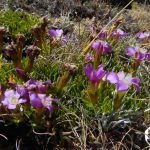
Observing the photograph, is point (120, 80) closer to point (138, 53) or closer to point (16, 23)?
point (138, 53)

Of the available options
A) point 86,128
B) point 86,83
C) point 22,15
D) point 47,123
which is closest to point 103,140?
point 86,128

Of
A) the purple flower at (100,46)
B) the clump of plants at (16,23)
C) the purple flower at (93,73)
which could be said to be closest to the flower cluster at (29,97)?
the purple flower at (93,73)

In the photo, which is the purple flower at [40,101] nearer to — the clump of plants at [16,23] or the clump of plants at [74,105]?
the clump of plants at [74,105]

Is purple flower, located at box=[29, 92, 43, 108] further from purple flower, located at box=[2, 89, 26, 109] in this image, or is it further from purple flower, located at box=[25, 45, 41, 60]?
purple flower, located at box=[25, 45, 41, 60]

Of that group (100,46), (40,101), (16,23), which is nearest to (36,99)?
(40,101)

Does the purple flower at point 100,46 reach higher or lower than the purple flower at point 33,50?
lower

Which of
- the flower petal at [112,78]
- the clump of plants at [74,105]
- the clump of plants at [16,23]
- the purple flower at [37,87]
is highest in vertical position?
the flower petal at [112,78]

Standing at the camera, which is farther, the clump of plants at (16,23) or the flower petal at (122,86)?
the clump of plants at (16,23)

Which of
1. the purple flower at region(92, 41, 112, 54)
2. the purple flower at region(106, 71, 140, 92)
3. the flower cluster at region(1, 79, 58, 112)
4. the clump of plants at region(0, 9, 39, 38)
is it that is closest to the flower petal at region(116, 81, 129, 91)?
the purple flower at region(106, 71, 140, 92)
